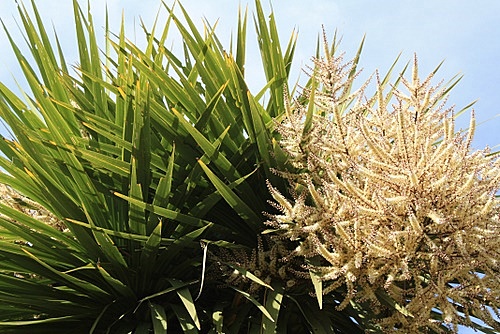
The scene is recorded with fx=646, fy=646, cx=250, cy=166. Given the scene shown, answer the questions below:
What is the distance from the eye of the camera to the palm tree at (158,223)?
1.97 metres

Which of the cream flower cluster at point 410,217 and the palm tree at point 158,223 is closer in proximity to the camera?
the cream flower cluster at point 410,217

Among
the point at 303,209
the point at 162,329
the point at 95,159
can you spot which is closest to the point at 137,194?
the point at 95,159

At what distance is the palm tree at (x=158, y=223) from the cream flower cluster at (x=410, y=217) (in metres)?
0.14

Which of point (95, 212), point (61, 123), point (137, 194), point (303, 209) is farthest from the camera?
point (61, 123)

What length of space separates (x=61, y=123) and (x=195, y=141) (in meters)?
0.52

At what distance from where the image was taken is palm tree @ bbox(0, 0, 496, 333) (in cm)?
197

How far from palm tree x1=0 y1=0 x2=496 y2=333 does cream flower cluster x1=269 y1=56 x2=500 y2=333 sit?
5.6 inches

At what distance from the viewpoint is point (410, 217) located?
1.51 meters

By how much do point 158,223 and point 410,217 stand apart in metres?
0.86

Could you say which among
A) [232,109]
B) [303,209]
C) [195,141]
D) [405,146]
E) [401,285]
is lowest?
[401,285]

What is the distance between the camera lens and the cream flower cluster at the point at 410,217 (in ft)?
5.14

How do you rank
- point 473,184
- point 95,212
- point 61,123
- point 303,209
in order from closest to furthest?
point 473,184 < point 303,209 < point 95,212 < point 61,123

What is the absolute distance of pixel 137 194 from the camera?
6.49ft

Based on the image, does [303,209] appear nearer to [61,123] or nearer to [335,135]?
[335,135]
